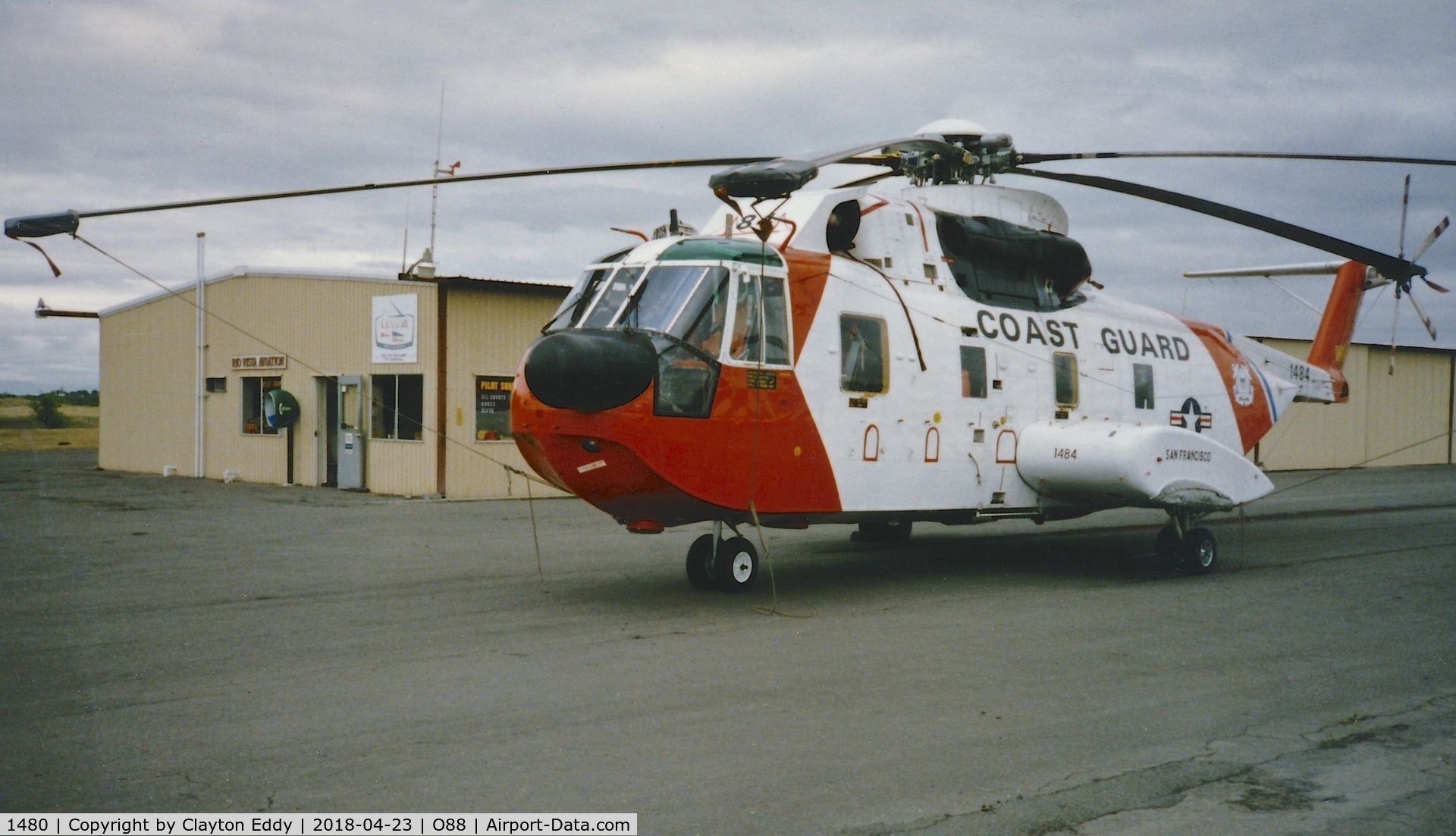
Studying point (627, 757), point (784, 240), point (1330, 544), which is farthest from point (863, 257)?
point (1330, 544)

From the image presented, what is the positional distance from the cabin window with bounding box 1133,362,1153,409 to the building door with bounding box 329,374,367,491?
15391 mm

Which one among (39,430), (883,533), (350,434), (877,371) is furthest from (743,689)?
(39,430)

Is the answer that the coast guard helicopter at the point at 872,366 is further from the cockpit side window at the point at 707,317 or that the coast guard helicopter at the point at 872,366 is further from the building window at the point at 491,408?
the building window at the point at 491,408

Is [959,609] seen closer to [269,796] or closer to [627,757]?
[627,757]

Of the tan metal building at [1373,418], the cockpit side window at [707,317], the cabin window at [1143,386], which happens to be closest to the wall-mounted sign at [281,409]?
the cockpit side window at [707,317]

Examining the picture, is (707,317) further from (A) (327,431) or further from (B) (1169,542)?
(A) (327,431)

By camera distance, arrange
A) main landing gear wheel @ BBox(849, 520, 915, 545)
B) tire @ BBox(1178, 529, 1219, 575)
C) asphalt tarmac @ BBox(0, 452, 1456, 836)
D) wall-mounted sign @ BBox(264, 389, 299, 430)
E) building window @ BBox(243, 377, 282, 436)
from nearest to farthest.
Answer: asphalt tarmac @ BBox(0, 452, 1456, 836)
tire @ BBox(1178, 529, 1219, 575)
main landing gear wheel @ BBox(849, 520, 915, 545)
wall-mounted sign @ BBox(264, 389, 299, 430)
building window @ BBox(243, 377, 282, 436)

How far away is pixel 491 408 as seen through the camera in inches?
850

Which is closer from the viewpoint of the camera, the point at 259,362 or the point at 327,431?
the point at 327,431

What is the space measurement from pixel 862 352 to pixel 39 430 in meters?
54.4

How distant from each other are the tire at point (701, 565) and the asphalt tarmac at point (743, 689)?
0.58ft

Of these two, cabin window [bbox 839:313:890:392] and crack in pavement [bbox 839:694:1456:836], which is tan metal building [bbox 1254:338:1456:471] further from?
→ crack in pavement [bbox 839:694:1456:836]

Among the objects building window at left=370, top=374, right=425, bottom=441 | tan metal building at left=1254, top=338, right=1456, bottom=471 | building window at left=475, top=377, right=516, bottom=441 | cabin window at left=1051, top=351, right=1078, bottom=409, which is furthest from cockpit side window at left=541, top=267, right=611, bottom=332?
tan metal building at left=1254, top=338, right=1456, bottom=471

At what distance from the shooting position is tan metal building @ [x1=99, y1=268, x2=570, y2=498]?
68.6ft
